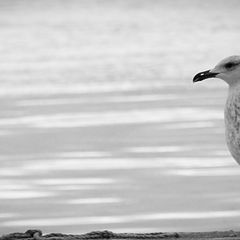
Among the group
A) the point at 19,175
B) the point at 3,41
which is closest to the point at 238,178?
the point at 19,175

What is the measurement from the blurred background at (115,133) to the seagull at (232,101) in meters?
0.66

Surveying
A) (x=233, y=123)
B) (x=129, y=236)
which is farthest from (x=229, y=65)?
(x=129, y=236)

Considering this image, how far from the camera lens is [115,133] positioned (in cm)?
977

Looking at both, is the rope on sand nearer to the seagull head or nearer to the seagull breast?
the seagull breast

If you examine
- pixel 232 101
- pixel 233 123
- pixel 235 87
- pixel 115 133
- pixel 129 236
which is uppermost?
pixel 115 133

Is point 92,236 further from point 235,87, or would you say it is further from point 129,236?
point 235,87

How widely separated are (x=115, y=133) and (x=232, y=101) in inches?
135

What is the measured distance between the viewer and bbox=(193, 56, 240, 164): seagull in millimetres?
6184

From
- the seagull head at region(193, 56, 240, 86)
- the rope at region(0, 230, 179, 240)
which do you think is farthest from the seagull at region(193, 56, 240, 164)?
the rope at region(0, 230, 179, 240)

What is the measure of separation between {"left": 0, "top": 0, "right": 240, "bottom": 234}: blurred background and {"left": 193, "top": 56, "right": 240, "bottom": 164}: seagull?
658 mm

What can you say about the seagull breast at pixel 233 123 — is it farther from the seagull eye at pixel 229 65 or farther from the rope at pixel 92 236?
the rope at pixel 92 236

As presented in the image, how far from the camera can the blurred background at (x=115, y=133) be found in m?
7.18

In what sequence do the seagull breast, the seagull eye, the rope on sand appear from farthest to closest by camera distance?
1. the seagull eye
2. the seagull breast
3. the rope on sand

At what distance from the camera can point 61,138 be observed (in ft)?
31.5
